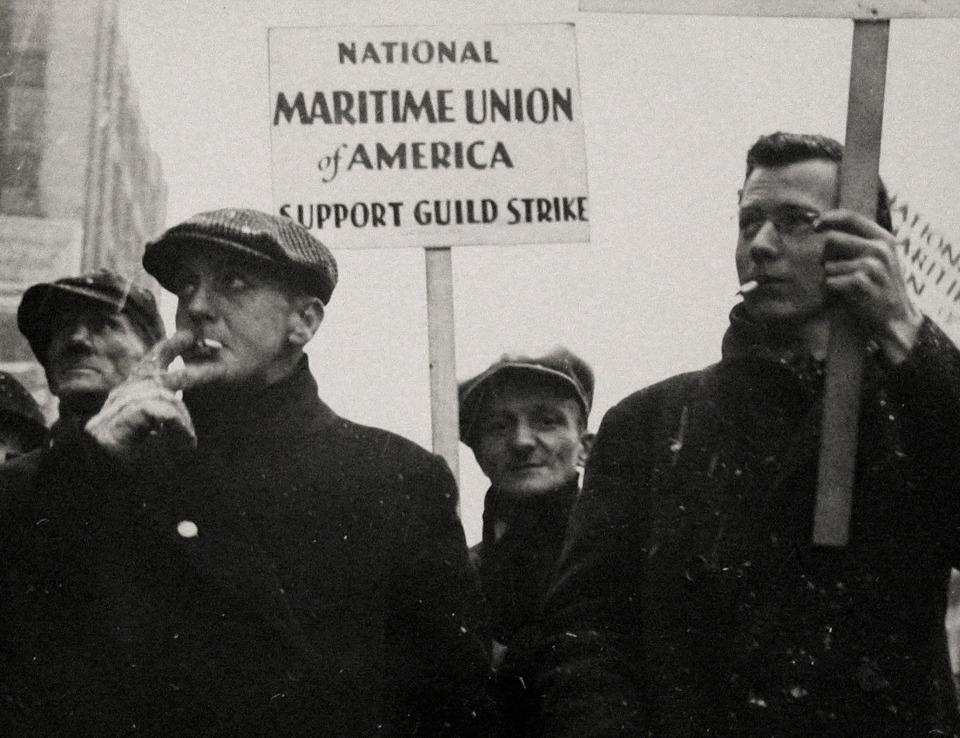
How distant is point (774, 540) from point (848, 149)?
0.67m

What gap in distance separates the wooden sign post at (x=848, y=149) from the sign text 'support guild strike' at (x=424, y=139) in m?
0.43

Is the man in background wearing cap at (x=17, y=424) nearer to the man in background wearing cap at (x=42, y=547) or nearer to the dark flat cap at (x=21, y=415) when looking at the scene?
the dark flat cap at (x=21, y=415)

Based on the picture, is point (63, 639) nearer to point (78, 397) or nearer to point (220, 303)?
point (78, 397)

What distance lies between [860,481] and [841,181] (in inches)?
20.2

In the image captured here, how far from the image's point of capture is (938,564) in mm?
2033

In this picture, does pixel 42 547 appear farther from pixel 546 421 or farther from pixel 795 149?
pixel 795 149

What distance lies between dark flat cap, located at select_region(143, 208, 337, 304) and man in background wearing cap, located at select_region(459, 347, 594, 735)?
0.47 meters

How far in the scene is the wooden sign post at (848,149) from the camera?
2.01 metres

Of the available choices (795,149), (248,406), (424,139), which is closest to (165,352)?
(248,406)

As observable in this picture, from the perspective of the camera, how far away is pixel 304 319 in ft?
8.30

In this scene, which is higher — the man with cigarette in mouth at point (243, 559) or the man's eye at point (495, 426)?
the man's eye at point (495, 426)

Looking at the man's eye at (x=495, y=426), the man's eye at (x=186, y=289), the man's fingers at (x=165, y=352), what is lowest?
the man's eye at (x=495, y=426)

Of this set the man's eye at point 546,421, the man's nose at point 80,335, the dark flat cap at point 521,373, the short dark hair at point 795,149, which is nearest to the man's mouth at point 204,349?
the man's nose at point 80,335

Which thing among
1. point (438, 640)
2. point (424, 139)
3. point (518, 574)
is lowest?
point (438, 640)
